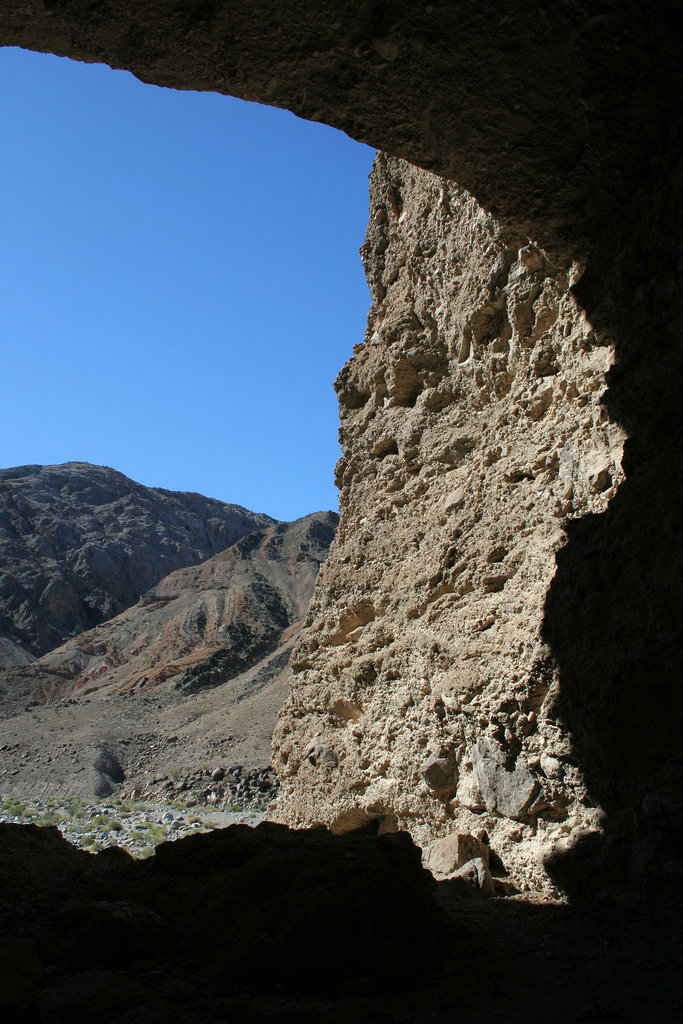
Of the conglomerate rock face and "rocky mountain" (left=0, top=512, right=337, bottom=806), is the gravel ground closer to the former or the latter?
"rocky mountain" (left=0, top=512, right=337, bottom=806)

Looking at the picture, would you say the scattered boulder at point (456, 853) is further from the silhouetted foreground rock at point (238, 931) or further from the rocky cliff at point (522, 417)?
the silhouetted foreground rock at point (238, 931)

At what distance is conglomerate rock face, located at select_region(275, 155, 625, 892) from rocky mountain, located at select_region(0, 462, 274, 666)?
4549cm

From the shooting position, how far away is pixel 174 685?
1441 inches

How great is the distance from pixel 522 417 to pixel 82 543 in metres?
62.7

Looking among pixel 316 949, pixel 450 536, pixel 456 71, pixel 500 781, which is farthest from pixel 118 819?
pixel 456 71

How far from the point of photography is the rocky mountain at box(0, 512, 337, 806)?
83.1ft

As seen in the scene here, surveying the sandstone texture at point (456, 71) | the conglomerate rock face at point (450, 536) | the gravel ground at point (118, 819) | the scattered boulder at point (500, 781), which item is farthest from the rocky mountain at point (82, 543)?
the sandstone texture at point (456, 71)

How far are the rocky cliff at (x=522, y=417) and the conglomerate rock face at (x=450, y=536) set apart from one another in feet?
0.09

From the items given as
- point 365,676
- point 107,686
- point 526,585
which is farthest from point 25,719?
point 526,585

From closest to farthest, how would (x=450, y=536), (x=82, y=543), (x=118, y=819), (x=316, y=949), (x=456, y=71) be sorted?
(x=316, y=949) < (x=456, y=71) < (x=450, y=536) < (x=118, y=819) < (x=82, y=543)

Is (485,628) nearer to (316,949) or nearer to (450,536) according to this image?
(450,536)

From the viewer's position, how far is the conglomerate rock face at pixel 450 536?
15.8 feet

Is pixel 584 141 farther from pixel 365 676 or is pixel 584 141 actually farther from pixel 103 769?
pixel 103 769

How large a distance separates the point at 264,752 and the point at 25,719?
47.7 feet
